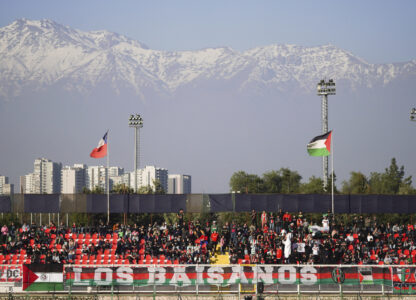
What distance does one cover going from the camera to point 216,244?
51.4m

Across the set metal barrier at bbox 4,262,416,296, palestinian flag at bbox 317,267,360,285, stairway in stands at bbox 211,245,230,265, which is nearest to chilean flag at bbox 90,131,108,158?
stairway in stands at bbox 211,245,230,265

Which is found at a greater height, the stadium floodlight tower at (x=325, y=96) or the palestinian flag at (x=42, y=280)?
the stadium floodlight tower at (x=325, y=96)

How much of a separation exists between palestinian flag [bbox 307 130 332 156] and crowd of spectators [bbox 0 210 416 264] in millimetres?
5120

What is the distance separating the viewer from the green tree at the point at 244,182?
18300cm

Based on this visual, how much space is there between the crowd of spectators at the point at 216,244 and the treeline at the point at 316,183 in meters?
66.2

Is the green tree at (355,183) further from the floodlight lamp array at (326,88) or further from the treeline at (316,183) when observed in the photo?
the floodlight lamp array at (326,88)

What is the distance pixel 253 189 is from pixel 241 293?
143m

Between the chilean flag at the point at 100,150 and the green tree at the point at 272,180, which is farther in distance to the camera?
the green tree at the point at 272,180

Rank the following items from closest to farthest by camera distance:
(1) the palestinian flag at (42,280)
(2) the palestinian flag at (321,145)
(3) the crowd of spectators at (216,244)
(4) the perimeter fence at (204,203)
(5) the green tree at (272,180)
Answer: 1. (1) the palestinian flag at (42,280)
2. (3) the crowd of spectators at (216,244)
3. (2) the palestinian flag at (321,145)
4. (4) the perimeter fence at (204,203)
5. (5) the green tree at (272,180)

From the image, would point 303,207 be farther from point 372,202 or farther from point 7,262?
point 7,262

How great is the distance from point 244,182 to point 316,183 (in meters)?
44.3

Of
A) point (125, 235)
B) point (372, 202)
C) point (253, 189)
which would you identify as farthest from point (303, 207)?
point (253, 189)

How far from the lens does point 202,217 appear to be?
62.6 meters

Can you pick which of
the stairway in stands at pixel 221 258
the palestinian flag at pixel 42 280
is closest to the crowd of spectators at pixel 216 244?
the stairway in stands at pixel 221 258
